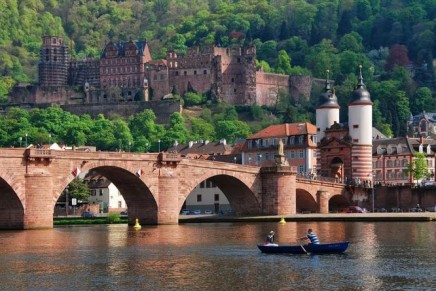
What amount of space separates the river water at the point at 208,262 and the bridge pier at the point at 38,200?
1207mm

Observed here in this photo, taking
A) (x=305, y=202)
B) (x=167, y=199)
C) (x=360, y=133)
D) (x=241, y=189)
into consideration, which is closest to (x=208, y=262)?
(x=167, y=199)

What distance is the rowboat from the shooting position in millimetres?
72812

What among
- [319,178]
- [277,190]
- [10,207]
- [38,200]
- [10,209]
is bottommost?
[10,209]

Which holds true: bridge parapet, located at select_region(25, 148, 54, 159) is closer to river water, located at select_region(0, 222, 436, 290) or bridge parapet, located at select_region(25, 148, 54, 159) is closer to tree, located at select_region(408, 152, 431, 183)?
river water, located at select_region(0, 222, 436, 290)

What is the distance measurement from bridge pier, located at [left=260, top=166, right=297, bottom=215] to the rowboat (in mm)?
43179

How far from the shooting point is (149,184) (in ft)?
346

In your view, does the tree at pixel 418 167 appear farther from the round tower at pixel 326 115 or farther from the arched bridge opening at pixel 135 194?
the arched bridge opening at pixel 135 194

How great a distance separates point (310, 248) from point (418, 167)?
237ft

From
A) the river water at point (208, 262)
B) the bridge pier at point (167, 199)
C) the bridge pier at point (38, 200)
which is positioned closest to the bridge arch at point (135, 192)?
the bridge pier at point (167, 199)

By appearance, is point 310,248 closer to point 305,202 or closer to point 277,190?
point 277,190

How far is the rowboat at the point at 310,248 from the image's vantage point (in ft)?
239

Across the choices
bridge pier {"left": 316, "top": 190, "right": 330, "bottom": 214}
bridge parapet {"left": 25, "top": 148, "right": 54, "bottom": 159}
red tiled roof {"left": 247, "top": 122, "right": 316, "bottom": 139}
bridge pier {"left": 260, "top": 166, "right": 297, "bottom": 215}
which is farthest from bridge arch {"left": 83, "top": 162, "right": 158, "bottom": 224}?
red tiled roof {"left": 247, "top": 122, "right": 316, "bottom": 139}

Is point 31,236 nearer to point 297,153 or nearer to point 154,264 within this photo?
point 154,264

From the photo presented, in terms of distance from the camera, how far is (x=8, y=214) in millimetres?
96438
